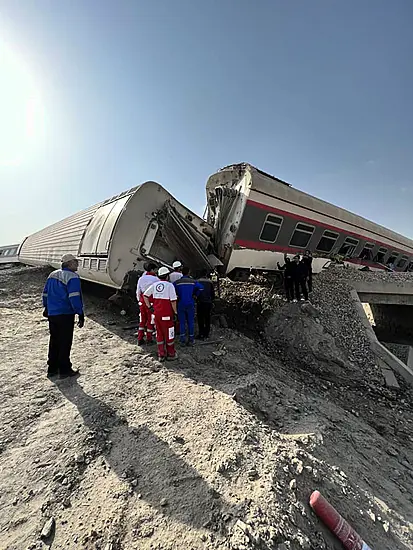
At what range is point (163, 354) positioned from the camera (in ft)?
14.8

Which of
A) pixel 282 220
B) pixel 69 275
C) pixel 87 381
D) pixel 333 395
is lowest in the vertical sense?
pixel 333 395

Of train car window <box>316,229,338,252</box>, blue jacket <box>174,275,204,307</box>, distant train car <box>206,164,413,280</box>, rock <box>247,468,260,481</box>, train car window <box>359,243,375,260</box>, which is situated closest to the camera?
rock <box>247,468,260,481</box>

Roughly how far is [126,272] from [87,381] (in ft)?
7.76

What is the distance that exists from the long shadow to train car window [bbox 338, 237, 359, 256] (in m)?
9.68

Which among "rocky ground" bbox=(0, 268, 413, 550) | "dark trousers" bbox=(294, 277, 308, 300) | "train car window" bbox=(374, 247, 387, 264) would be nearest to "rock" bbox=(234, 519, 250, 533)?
"rocky ground" bbox=(0, 268, 413, 550)

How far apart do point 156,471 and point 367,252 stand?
477 inches

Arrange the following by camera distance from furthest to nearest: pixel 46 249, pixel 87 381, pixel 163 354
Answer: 1. pixel 46 249
2. pixel 163 354
3. pixel 87 381

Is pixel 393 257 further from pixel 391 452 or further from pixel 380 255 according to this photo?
pixel 391 452

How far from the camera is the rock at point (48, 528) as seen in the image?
5.72 feet

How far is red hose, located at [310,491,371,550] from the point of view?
6.16ft

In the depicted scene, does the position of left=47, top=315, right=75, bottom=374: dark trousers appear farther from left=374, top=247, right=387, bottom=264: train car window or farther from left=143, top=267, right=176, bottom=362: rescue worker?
left=374, top=247, right=387, bottom=264: train car window

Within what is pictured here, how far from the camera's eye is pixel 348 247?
1088cm

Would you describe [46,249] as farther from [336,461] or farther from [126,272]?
Result: [336,461]

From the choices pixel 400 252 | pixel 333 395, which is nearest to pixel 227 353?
pixel 333 395
